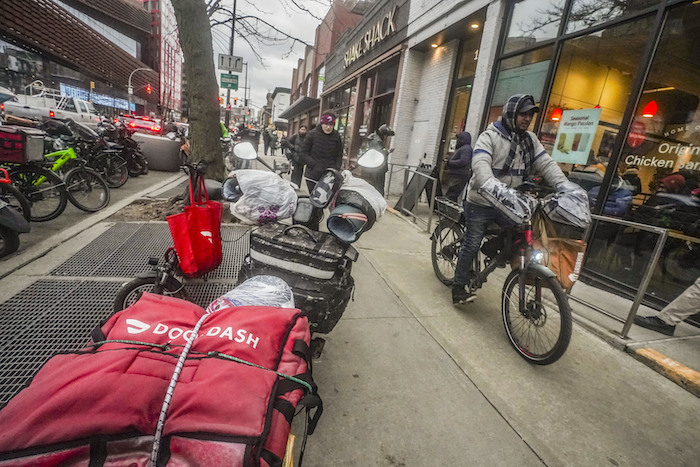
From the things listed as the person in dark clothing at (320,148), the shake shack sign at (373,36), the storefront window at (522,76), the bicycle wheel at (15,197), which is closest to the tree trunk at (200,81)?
the person in dark clothing at (320,148)

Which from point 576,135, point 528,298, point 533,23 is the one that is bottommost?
point 528,298

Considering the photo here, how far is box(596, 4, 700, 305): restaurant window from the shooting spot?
3869 mm

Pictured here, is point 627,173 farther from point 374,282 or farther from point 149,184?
point 149,184

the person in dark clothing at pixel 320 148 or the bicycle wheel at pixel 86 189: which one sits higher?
the person in dark clothing at pixel 320 148

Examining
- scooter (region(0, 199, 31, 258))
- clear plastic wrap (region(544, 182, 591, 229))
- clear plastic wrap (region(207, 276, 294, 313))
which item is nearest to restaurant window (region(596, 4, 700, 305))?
clear plastic wrap (region(544, 182, 591, 229))

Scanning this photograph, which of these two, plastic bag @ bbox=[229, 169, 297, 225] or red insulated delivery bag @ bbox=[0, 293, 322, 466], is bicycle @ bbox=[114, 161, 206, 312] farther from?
red insulated delivery bag @ bbox=[0, 293, 322, 466]

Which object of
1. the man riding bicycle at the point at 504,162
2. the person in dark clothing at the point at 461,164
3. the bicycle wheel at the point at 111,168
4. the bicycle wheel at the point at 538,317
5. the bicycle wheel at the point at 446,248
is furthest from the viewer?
the bicycle wheel at the point at 111,168

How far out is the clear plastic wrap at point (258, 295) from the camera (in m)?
1.57

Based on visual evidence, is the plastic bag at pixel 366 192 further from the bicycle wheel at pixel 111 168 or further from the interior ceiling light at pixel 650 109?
the bicycle wheel at pixel 111 168

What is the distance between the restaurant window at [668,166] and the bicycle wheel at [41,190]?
7.68 meters

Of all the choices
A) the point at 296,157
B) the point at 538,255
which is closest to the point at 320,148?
the point at 296,157

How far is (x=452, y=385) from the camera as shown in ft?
7.64

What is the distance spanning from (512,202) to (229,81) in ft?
48.3

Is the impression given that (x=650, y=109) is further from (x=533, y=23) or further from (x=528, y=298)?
(x=528, y=298)
